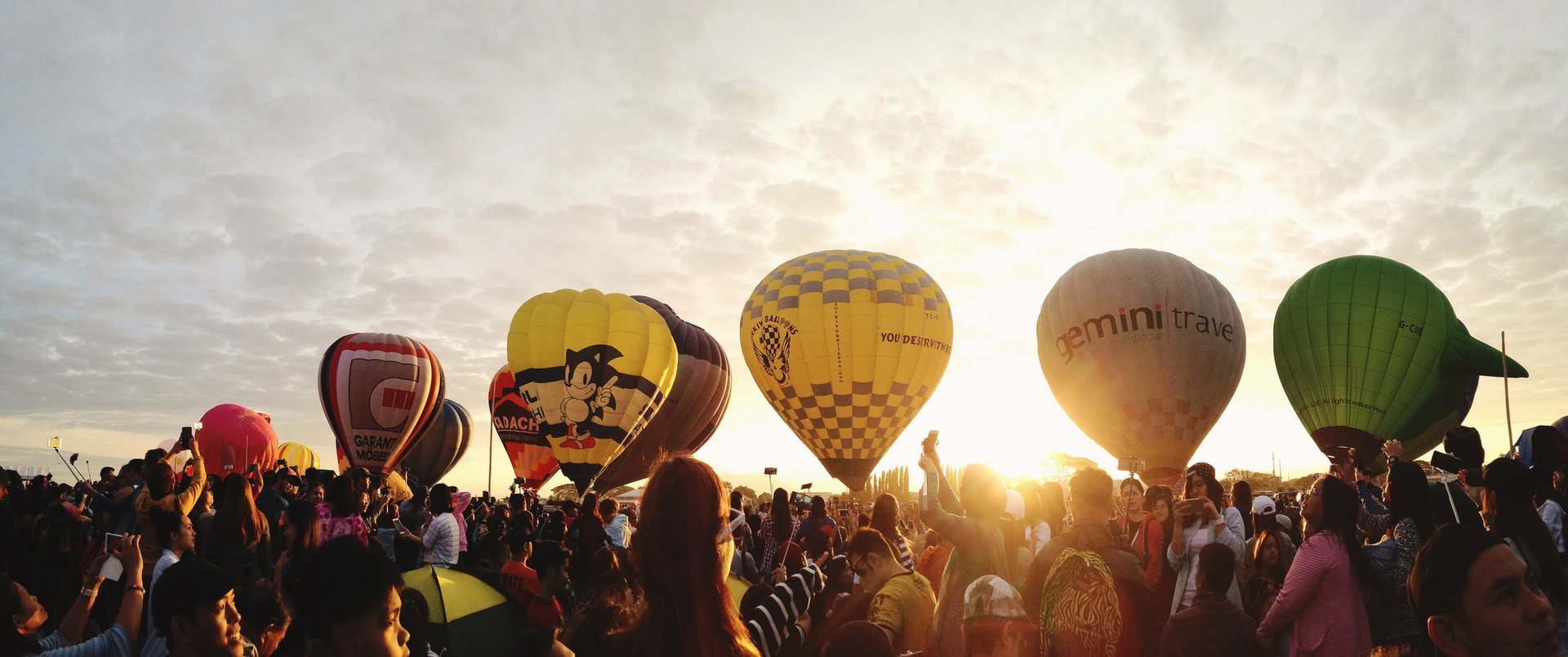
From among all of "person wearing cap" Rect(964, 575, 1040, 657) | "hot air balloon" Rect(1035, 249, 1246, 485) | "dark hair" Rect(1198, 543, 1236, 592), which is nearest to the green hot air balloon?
"hot air balloon" Rect(1035, 249, 1246, 485)

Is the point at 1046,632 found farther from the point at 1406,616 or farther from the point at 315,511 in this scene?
the point at 315,511

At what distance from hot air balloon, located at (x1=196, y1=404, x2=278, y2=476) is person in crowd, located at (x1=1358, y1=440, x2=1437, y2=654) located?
2916cm

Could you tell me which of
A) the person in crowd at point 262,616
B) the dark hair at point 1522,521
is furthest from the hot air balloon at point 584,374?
the dark hair at point 1522,521

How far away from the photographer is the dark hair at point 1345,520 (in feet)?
13.6

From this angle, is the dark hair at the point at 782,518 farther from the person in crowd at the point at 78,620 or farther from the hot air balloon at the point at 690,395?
the hot air balloon at the point at 690,395

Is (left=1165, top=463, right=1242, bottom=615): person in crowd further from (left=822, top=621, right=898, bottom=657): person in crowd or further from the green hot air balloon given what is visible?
the green hot air balloon

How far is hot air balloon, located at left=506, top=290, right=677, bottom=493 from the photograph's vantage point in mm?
21250

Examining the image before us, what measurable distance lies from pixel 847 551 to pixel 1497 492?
9.84 feet

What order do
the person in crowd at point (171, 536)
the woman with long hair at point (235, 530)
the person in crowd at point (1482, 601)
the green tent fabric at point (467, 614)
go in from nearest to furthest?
the person in crowd at point (1482, 601), the person in crowd at point (171, 536), the green tent fabric at point (467, 614), the woman with long hair at point (235, 530)

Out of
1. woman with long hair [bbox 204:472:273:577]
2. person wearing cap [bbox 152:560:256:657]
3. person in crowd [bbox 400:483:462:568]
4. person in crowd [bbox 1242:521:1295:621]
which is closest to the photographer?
person wearing cap [bbox 152:560:256:657]

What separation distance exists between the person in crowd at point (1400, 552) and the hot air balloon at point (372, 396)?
2569 centimetres

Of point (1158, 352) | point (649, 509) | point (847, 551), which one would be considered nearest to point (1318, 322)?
point (1158, 352)

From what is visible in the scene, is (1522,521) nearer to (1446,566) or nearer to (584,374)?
(1446,566)

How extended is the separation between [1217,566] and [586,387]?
1839 cm
